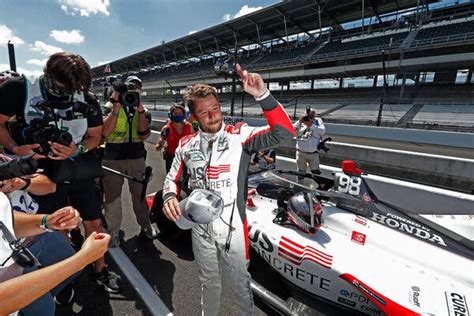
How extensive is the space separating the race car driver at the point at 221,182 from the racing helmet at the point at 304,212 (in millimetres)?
720

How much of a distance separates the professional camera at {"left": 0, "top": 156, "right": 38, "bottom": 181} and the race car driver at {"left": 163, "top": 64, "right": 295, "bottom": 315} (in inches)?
28.8

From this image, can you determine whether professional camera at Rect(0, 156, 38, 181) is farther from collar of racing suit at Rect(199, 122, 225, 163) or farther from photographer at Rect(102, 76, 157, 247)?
photographer at Rect(102, 76, 157, 247)

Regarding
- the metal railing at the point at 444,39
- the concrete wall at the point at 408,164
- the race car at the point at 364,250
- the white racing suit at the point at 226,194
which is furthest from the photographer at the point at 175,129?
the metal railing at the point at 444,39

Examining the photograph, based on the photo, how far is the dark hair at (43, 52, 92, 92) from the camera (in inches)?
68.9

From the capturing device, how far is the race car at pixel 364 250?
1.71 meters

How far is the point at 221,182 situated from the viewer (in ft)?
5.73

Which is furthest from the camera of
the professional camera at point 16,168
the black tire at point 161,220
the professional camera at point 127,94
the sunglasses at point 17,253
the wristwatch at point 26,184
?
the black tire at point 161,220

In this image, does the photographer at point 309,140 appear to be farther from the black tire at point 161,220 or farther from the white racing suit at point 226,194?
the white racing suit at point 226,194

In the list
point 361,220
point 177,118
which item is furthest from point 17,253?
point 177,118

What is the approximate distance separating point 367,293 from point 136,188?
7.99 ft

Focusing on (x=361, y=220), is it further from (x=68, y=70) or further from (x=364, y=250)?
(x=68, y=70)

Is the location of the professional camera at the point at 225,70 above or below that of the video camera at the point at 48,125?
above

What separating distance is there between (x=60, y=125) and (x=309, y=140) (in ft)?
14.5

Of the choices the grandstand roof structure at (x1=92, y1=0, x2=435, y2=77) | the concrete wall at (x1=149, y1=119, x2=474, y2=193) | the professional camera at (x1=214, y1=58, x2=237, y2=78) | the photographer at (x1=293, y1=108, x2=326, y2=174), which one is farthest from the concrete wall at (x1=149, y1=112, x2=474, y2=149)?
the grandstand roof structure at (x1=92, y1=0, x2=435, y2=77)
